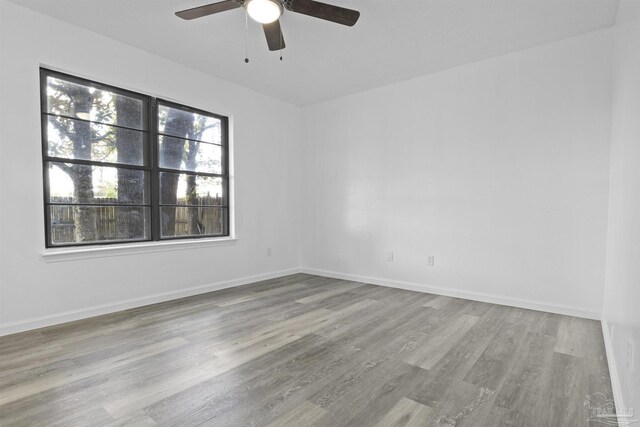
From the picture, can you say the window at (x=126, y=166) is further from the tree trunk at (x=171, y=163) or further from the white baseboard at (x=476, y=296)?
the white baseboard at (x=476, y=296)

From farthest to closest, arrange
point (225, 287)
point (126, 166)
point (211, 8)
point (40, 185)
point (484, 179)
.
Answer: point (225, 287)
point (484, 179)
point (126, 166)
point (40, 185)
point (211, 8)

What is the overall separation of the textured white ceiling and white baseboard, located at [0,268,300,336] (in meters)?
2.68

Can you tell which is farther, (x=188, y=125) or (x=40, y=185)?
(x=188, y=125)

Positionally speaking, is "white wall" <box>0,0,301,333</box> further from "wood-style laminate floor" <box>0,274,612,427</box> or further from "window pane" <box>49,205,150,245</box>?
"wood-style laminate floor" <box>0,274,612,427</box>

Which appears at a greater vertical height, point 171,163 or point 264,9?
point 264,9

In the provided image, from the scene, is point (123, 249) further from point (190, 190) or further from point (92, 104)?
point (92, 104)

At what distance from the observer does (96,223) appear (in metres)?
3.23

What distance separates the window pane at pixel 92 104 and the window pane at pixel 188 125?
24 cm

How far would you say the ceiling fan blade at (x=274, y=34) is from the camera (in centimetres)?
244

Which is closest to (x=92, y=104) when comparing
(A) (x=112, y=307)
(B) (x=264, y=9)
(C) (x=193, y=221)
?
(C) (x=193, y=221)

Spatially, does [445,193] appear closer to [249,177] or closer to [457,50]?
[457,50]

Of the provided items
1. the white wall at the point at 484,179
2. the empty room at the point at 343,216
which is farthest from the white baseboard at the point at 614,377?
the white wall at the point at 484,179

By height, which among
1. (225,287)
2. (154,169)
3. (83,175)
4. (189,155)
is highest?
(189,155)

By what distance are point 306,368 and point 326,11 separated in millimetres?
2477
